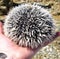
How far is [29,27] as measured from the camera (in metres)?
0.93

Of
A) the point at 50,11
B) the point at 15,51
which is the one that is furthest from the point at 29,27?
the point at 50,11

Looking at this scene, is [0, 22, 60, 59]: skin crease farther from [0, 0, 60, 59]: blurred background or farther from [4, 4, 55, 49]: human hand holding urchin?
[0, 0, 60, 59]: blurred background

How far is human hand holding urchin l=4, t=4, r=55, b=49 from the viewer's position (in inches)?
→ 36.4

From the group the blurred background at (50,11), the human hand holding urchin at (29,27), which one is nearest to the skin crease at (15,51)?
the human hand holding urchin at (29,27)

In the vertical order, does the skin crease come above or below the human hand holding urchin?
below

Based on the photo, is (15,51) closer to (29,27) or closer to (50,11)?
(29,27)

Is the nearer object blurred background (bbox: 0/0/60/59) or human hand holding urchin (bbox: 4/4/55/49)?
human hand holding urchin (bbox: 4/4/55/49)

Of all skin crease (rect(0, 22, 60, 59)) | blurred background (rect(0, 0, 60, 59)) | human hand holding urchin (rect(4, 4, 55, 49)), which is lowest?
blurred background (rect(0, 0, 60, 59))

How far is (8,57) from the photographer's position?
91 cm

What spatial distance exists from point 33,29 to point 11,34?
7cm

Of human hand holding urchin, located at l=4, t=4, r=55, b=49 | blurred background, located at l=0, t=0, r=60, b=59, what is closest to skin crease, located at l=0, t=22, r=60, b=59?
human hand holding urchin, located at l=4, t=4, r=55, b=49

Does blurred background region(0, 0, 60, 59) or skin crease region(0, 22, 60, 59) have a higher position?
skin crease region(0, 22, 60, 59)

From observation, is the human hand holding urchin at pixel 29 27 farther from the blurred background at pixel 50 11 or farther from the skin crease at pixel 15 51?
the blurred background at pixel 50 11

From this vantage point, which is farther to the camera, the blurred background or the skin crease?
the blurred background
